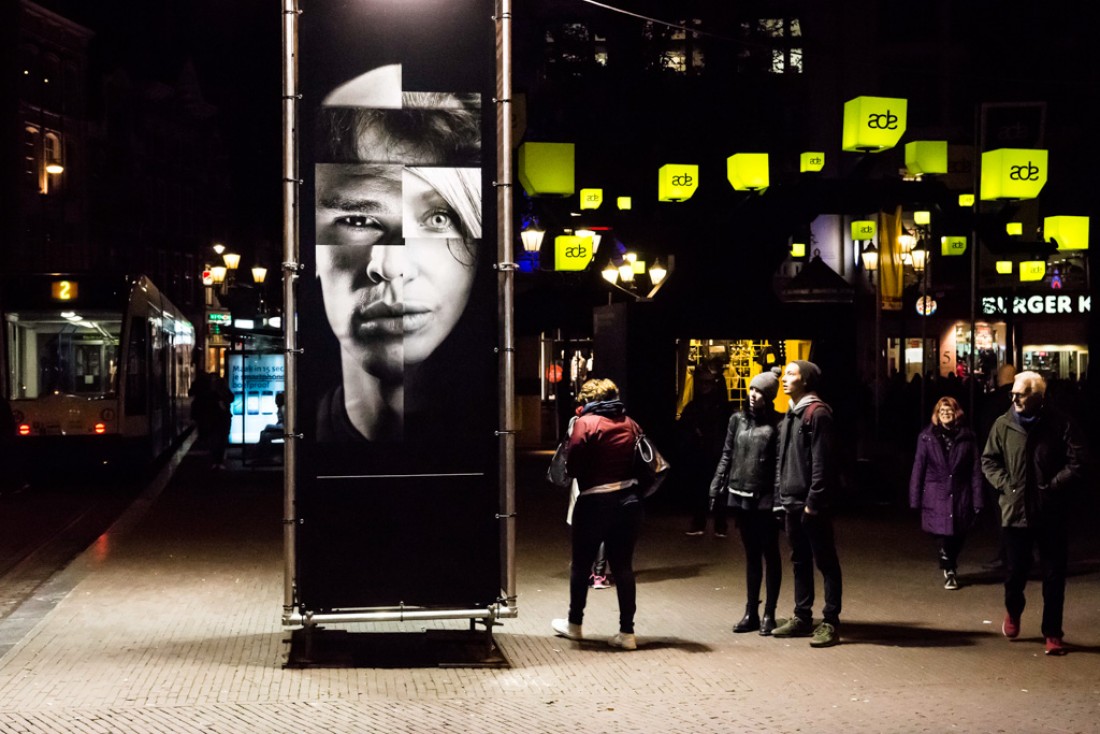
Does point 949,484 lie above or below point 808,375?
below

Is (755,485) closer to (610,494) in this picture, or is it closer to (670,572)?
(610,494)

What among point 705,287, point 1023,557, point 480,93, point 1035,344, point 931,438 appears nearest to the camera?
point 480,93

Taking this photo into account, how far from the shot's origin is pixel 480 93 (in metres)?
8.58

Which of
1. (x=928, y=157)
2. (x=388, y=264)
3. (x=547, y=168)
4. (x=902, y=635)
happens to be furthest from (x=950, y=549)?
(x=928, y=157)

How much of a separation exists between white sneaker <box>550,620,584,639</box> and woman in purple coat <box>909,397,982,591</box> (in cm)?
373

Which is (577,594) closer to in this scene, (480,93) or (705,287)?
(480,93)

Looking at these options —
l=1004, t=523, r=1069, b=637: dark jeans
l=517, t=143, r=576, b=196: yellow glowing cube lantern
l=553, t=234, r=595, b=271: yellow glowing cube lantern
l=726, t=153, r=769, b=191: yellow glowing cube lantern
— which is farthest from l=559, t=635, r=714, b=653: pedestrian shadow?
l=553, t=234, r=595, b=271: yellow glowing cube lantern

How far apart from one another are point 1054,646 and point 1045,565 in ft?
1.67

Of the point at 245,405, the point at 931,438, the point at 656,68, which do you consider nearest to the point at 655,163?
the point at 656,68

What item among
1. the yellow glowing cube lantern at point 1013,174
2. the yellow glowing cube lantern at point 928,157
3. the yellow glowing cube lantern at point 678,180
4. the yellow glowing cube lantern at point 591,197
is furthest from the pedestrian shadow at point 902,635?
the yellow glowing cube lantern at point 591,197

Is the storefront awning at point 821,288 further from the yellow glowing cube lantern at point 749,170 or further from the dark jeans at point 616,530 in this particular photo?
the dark jeans at point 616,530

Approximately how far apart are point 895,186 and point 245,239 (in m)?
78.8

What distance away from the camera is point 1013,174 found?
20.6 metres

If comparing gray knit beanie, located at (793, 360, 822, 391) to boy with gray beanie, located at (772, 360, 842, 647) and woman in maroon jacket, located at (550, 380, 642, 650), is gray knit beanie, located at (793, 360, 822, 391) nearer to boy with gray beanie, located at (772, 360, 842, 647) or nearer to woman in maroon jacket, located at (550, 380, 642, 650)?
boy with gray beanie, located at (772, 360, 842, 647)
